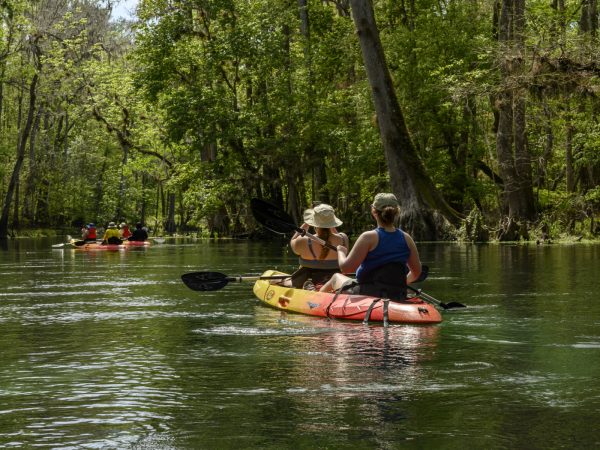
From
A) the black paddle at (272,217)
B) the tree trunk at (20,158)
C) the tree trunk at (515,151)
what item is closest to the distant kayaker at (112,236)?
the tree trunk at (515,151)

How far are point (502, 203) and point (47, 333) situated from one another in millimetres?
25188

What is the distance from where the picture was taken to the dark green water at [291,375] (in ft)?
20.7

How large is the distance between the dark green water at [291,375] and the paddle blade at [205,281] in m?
0.23

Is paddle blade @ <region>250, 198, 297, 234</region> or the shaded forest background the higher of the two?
the shaded forest background

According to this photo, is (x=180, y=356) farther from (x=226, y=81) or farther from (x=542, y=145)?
(x=226, y=81)

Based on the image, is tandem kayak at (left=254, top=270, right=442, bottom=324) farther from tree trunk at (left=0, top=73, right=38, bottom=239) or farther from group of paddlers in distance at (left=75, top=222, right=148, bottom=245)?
tree trunk at (left=0, top=73, right=38, bottom=239)

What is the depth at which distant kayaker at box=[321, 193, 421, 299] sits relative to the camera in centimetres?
1124

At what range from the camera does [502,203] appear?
3462cm

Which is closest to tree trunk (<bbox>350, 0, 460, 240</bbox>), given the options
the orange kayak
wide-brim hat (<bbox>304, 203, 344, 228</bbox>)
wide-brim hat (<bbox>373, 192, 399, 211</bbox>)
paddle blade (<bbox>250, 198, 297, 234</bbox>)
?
the orange kayak

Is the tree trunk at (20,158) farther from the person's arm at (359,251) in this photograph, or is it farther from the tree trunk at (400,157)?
the person's arm at (359,251)

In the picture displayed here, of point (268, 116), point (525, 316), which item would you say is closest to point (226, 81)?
point (268, 116)

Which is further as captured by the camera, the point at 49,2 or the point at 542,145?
the point at 49,2

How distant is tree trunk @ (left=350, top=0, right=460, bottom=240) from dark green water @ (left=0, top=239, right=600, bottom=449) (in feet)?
53.9

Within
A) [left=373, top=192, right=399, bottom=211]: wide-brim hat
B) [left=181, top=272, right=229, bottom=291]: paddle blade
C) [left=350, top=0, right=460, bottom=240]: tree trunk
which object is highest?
[left=350, top=0, right=460, bottom=240]: tree trunk
